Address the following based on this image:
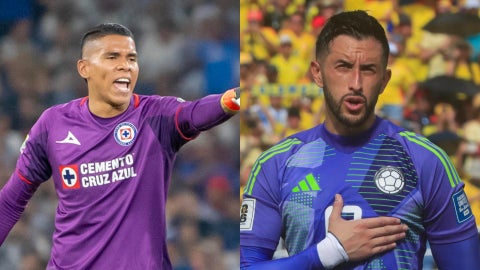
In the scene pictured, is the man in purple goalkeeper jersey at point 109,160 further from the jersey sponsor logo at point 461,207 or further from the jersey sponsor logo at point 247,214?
the jersey sponsor logo at point 461,207

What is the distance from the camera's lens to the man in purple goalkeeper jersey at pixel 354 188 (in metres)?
2.53

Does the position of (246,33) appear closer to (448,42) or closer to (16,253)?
(448,42)

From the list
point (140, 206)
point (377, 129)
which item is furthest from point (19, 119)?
point (377, 129)

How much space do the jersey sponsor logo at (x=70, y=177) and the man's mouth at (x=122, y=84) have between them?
0.37m

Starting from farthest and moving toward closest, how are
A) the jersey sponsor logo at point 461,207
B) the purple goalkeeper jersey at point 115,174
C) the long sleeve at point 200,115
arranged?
the purple goalkeeper jersey at point 115,174, the long sleeve at point 200,115, the jersey sponsor logo at point 461,207

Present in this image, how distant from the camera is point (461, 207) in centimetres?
253

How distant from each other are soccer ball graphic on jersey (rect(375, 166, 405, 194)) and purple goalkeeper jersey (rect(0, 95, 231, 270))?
67cm

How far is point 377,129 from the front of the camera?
8.58 ft

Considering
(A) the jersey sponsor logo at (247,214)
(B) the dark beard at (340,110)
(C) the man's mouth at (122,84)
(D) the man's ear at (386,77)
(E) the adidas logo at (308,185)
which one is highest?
(C) the man's mouth at (122,84)

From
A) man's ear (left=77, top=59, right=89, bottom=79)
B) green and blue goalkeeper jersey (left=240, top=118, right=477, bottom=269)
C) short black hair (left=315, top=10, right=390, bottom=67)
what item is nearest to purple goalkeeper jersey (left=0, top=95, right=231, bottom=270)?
man's ear (left=77, top=59, right=89, bottom=79)

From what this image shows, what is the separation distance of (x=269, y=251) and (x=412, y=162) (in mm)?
549

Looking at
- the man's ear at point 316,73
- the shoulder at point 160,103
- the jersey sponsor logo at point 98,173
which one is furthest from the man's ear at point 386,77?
the jersey sponsor logo at point 98,173

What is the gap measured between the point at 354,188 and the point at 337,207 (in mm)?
84

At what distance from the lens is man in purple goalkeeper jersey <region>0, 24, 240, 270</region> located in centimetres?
305
